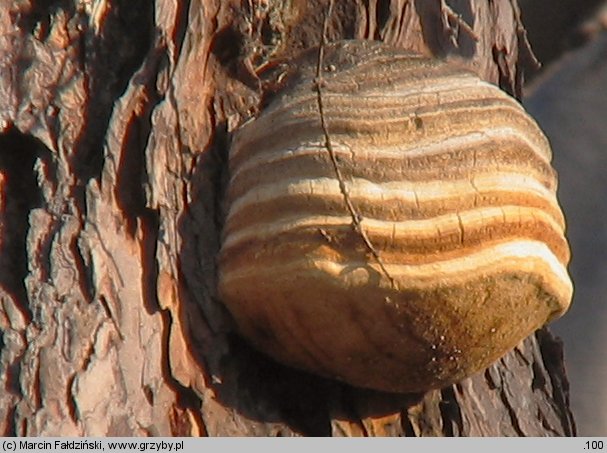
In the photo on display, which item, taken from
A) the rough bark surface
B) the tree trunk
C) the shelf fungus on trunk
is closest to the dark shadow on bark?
the tree trunk

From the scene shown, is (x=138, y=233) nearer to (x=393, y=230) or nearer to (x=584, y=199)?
(x=393, y=230)

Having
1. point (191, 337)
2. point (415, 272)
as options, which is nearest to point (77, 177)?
point (191, 337)

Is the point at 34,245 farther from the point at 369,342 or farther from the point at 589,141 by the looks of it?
the point at 589,141

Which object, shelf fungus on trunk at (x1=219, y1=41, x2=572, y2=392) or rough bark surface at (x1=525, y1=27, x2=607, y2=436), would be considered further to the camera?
rough bark surface at (x1=525, y1=27, x2=607, y2=436)

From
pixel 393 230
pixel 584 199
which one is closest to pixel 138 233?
pixel 393 230

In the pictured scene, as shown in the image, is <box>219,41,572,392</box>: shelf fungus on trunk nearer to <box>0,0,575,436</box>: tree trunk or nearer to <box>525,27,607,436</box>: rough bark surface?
<box>0,0,575,436</box>: tree trunk

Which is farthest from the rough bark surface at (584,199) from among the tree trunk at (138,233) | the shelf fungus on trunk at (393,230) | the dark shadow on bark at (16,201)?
the dark shadow on bark at (16,201)
